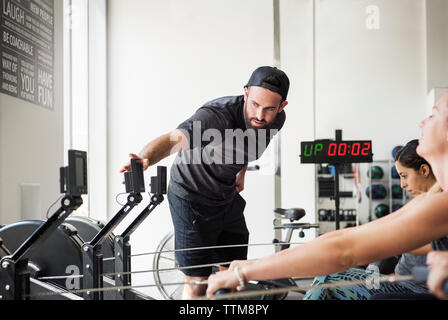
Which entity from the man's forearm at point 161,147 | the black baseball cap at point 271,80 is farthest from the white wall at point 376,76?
the man's forearm at point 161,147

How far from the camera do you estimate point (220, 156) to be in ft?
9.66

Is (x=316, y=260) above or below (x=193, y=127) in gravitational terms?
below

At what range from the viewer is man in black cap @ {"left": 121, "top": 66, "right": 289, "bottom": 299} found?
110 inches

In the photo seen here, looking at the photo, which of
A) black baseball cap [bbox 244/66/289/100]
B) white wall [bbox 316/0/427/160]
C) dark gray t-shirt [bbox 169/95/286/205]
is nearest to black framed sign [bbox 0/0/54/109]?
dark gray t-shirt [bbox 169/95/286/205]

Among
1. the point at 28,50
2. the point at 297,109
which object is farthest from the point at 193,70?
the point at 28,50

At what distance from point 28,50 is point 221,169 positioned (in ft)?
4.84

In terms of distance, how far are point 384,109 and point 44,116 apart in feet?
20.5

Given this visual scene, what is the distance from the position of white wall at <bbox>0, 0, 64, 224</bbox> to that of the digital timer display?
193 cm

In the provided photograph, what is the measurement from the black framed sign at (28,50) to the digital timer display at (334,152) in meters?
2.02

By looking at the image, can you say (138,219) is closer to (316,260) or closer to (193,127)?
(193,127)

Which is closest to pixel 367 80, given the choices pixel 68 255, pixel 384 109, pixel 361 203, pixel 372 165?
pixel 384 109

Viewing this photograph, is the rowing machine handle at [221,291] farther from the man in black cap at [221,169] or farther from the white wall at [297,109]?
the white wall at [297,109]

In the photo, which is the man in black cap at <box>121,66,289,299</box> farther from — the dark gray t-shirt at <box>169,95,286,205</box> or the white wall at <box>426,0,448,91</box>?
the white wall at <box>426,0,448,91</box>

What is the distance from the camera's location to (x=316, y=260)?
1218mm
